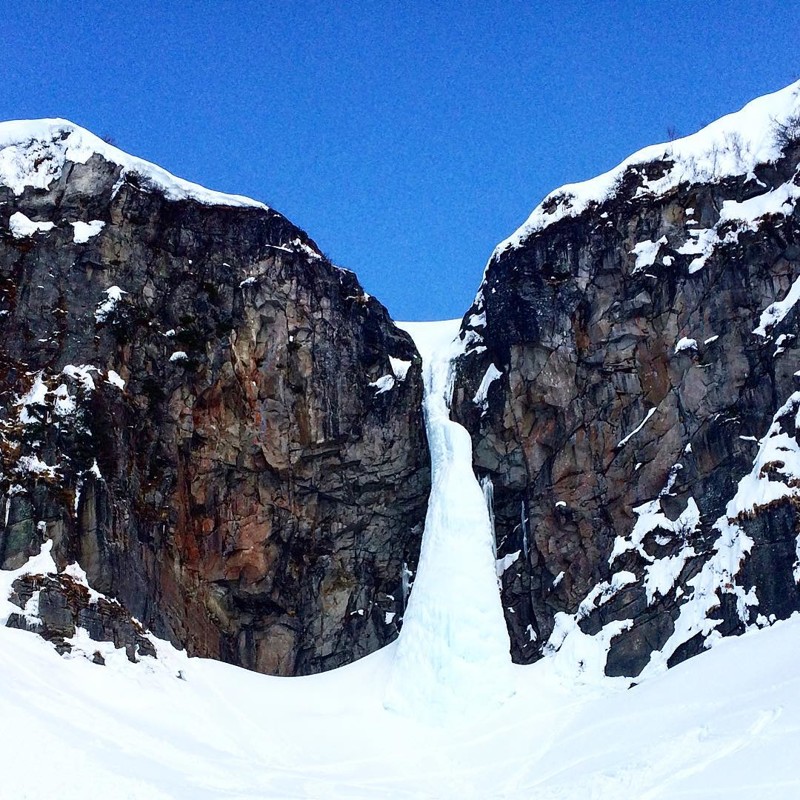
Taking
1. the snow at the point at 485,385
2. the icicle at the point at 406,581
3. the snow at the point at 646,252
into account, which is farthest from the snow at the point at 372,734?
the snow at the point at 646,252

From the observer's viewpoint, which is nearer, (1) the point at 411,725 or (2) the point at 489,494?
(1) the point at 411,725

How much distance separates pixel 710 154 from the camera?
27250 mm

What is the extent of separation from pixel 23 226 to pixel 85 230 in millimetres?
1525

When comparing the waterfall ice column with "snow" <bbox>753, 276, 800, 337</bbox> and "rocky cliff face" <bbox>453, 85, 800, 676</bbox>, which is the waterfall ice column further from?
"snow" <bbox>753, 276, 800, 337</bbox>

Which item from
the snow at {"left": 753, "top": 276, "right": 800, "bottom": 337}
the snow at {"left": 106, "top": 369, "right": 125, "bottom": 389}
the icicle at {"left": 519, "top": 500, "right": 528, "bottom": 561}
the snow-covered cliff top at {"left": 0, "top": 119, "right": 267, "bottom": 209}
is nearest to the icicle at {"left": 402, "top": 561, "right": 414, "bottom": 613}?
the icicle at {"left": 519, "top": 500, "right": 528, "bottom": 561}

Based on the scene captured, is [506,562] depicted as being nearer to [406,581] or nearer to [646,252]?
[406,581]

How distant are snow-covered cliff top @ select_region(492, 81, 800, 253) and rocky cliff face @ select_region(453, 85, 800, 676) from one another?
5cm

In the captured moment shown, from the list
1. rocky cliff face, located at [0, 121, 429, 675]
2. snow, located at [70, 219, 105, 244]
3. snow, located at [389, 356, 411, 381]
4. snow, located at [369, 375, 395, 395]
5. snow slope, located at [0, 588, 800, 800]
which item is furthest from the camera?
snow, located at [389, 356, 411, 381]

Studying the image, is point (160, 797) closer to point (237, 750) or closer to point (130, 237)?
point (237, 750)

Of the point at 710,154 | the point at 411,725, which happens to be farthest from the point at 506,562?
the point at 710,154

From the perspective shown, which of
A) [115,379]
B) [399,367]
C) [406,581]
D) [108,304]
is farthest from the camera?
[399,367]

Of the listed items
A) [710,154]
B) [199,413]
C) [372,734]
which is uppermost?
[710,154]

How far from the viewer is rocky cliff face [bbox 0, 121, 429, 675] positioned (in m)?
23.4

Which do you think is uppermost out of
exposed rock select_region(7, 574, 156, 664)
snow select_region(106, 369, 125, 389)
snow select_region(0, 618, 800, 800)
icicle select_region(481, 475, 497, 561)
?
snow select_region(106, 369, 125, 389)
